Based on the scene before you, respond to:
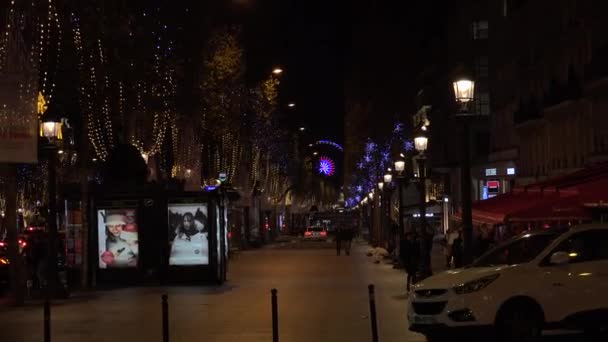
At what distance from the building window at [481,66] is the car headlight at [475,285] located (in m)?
53.9

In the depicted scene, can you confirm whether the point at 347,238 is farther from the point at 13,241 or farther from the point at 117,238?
the point at 13,241

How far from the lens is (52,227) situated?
2700 cm

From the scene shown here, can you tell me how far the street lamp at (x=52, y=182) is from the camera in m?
26.6

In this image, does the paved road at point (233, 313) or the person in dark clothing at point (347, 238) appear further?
the person in dark clothing at point (347, 238)

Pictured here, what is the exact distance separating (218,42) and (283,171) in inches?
1794

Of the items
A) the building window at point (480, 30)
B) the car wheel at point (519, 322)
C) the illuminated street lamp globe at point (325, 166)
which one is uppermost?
the building window at point (480, 30)

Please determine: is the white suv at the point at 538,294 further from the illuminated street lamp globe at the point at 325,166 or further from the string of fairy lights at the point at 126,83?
the illuminated street lamp globe at the point at 325,166

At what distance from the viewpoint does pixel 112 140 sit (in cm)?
3844

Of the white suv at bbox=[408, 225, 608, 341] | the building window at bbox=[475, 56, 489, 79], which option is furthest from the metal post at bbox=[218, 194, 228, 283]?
the building window at bbox=[475, 56, 489, 79]

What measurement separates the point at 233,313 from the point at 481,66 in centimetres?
4859

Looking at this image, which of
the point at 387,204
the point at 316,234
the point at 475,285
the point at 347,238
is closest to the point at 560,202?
the point at 475,285

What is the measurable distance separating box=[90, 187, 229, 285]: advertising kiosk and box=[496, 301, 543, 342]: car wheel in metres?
17.1

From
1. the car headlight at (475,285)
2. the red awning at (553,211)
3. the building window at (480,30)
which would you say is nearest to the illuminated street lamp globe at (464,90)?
the red awning at (553,211)

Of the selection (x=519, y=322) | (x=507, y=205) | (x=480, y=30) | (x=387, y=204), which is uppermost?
(x=480, y=30)
